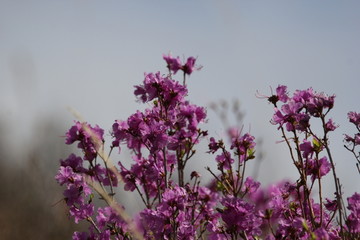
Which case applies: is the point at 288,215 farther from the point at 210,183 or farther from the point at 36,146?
the point at 36,146

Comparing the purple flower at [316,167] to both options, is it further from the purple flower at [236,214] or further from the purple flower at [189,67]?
the purple flower at [189,67]

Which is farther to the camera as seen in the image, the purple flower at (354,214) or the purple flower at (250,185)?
the purple flower at (250,185)

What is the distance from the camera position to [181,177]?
12.3ft

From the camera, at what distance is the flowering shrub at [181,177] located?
3100 millimetres

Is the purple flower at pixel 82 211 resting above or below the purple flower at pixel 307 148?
above

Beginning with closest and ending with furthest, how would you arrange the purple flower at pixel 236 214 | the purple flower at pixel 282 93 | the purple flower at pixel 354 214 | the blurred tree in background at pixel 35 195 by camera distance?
the purple flower at pixel 236 214
the purple flower at pixel 354 214
the purple flower at pixel 282 93
the blurred tree in background at pixel 35 195

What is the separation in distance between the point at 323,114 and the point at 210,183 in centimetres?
150

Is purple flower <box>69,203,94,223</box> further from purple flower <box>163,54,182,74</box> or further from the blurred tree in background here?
purple flower <box>163,54,182,74</box>

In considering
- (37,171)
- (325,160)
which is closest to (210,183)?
(325,160)

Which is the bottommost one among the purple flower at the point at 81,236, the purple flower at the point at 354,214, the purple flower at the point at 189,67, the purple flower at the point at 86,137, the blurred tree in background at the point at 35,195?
the purple flower at the point at 354,214

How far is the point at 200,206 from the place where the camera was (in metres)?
3.95

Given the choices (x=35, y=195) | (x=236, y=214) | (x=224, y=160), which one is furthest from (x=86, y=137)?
(x=35, y=195)

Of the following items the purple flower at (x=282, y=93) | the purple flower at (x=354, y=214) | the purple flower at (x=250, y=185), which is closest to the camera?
the purple flower at (x=354, y=214)

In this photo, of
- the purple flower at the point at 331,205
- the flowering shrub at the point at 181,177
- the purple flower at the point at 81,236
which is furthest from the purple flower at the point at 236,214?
the purple flower at the point at 81,236
